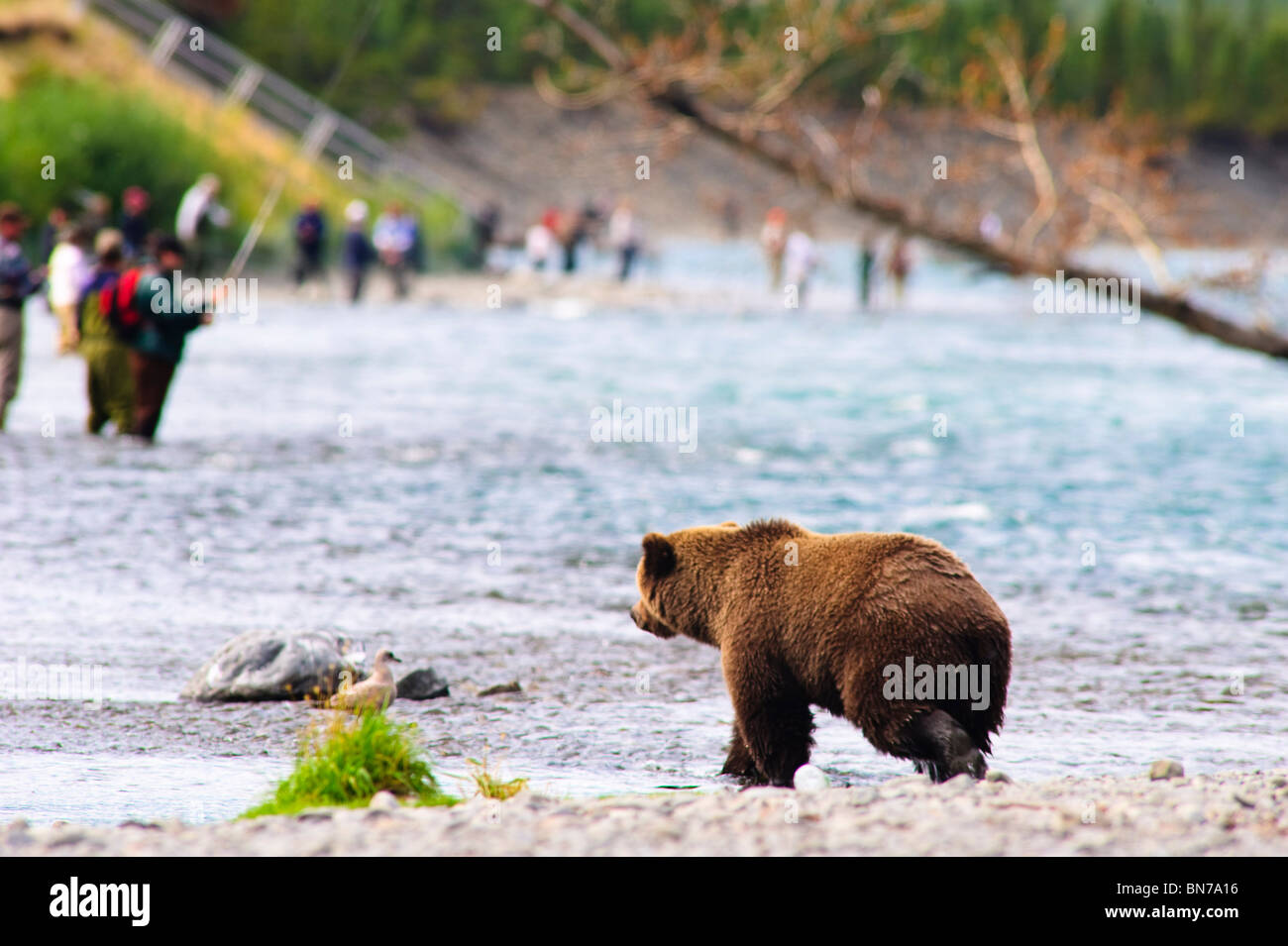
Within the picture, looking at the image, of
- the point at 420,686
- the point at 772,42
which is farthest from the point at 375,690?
the point at 772,42

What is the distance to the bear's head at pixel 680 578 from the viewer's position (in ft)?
22.8

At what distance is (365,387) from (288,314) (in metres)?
13.4

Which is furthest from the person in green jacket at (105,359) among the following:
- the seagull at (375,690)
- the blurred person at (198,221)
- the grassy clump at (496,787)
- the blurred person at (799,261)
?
the blurred person at (799,261)

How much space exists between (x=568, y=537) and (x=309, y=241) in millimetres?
26752

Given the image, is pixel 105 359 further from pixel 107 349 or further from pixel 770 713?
pixel 770 713

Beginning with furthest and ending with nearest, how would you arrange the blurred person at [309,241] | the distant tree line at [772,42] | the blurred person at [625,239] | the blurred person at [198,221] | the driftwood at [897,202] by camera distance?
the blurred person at [625,239], the blurred person at [309,241], the blurred person at [198,221], the distant tree line at [772,42], the driftwood at [897,202]

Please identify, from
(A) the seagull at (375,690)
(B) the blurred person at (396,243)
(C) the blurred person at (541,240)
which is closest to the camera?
(A) the seagull at (375,690)

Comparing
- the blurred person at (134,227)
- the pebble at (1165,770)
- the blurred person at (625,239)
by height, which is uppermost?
the blurred person at (625,239)

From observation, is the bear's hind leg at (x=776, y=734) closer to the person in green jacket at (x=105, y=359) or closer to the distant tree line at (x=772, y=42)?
the distant tree line at (x=772, y=42)

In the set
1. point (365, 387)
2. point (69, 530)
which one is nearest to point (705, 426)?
point (365, 387)

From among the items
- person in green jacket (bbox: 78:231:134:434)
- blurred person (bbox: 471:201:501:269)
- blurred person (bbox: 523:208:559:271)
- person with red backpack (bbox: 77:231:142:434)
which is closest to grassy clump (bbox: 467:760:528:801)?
person with red backpack (bbox: 77:231:142:434)

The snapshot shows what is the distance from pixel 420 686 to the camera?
28.6 ft

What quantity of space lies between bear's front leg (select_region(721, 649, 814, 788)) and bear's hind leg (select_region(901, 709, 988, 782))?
0.56m

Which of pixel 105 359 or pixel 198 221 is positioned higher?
pixel 198 221
